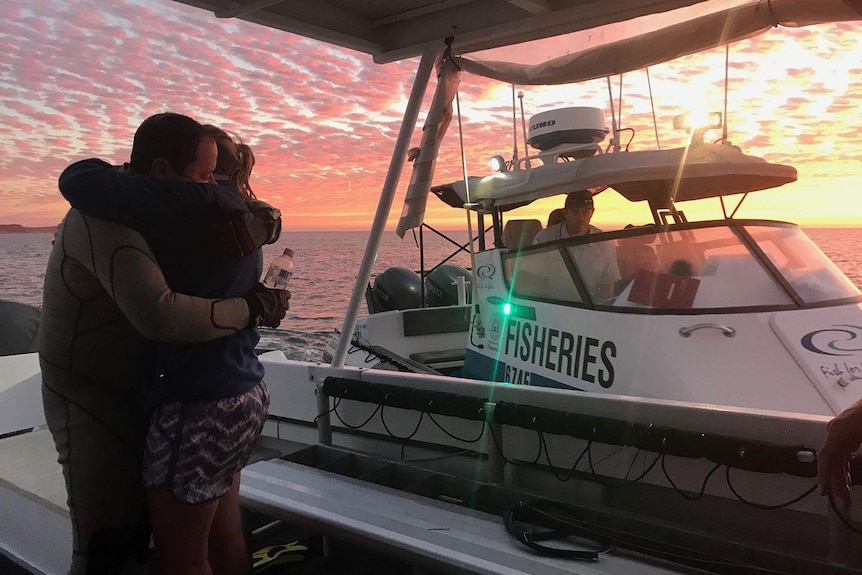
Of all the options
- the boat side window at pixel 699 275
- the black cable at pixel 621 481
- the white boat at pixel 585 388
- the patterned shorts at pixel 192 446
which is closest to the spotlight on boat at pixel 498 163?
the white boat at pixel 585 388

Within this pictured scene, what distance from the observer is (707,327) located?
3.26 m

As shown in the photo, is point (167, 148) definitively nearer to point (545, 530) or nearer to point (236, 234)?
point (236, 234)

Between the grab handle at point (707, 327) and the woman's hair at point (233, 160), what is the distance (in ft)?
7.86

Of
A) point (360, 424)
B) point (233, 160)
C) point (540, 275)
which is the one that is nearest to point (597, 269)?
point (540, 275)

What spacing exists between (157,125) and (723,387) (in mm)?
2798

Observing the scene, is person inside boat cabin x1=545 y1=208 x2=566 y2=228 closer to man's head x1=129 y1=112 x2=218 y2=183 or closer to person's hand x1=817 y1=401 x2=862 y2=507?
man's head x1=129 y1=112 x2=218 y2=183

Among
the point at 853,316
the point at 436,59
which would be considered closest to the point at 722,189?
the point at 853,316

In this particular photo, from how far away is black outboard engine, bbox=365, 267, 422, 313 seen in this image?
862 centimetres

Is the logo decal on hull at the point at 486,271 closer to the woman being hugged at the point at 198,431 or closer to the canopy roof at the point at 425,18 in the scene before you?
the canopy roof at the point at 425,18

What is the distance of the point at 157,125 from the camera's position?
1555 mm

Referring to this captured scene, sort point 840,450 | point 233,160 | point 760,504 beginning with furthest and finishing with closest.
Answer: point 760,504 → point 233,160 → point 840,450

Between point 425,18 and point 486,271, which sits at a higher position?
point 425,18

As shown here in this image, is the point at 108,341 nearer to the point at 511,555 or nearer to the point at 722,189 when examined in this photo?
the point at 511,555

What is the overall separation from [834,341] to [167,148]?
3.21 m
